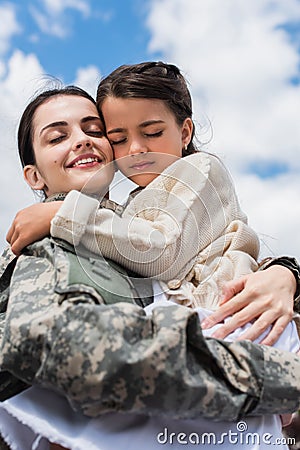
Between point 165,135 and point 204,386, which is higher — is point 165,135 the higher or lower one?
the higher one

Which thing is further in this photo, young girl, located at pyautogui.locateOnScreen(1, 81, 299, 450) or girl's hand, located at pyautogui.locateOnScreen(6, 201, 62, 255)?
girl's hand, located at pyautogui.locateOnScreen(6, 201, 62, 255)

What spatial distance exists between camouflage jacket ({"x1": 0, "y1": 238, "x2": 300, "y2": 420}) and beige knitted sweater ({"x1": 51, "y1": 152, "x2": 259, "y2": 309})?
0.79 ft

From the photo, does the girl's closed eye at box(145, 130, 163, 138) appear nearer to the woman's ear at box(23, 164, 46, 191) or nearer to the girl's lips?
the girl's lips

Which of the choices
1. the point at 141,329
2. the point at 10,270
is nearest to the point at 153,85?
the point at 10,270

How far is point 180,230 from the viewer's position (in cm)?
205

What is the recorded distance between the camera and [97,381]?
1.51 metres

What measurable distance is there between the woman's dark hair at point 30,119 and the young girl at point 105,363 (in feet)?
2.67

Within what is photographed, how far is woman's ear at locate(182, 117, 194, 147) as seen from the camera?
2689mm

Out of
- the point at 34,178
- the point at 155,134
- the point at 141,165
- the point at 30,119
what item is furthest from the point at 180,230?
the point at 30,119

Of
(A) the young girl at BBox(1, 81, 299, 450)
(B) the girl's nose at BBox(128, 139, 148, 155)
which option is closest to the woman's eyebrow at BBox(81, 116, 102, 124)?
(B) the girl's nose at BBox(128, 139, 148, 155)

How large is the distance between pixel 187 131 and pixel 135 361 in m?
1.41

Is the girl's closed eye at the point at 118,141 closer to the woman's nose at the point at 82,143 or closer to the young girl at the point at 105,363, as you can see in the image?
the woman's nose at the point at 82,143

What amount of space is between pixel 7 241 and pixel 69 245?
390 millimetres

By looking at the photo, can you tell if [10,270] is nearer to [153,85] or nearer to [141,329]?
[141,329]
